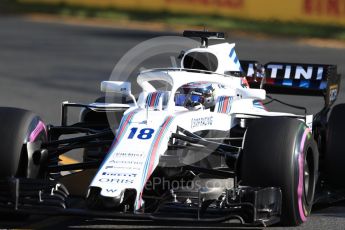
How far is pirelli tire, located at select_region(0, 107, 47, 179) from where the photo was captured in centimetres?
765

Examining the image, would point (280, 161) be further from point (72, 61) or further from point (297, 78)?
point (72, 61)

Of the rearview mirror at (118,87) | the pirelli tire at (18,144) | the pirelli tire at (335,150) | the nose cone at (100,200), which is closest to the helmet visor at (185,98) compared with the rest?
the rearview mirror at (118,87)

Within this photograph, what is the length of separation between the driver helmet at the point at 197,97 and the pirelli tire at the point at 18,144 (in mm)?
1274

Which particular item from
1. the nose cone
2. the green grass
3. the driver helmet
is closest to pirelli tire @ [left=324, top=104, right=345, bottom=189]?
the driver helmet

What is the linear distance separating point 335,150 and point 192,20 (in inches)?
791

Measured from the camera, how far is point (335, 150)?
8.35 metres

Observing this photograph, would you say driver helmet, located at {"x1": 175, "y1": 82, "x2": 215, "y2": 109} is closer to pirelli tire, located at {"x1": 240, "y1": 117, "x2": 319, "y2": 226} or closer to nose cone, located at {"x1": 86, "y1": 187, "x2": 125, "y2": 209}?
pirelli tire, located at {"x1": 240, "y1": 117, "x2": 319, "y2": 226}

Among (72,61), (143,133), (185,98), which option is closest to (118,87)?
(185,98)

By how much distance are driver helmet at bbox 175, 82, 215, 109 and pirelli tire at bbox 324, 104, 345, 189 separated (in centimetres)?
105

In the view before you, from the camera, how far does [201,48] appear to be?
29.8 ft

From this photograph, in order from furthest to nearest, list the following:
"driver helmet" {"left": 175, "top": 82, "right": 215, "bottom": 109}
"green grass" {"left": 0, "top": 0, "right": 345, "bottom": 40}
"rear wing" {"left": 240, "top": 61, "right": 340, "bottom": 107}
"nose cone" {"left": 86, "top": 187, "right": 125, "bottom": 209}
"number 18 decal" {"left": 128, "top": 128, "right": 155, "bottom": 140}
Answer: "green grass" {"left": 0, "top": 0, "right": 345, "bottom": 40} → "rear wing" {"left": 240, "top": 61, "right": 340, "bottom": 107} → "driver helmet" {"left": 175, "top": 82, "right": 215, "bottom": 109} → "number 18 decal" {"left": 128, "top": 128, "right": 155, "bottom": 140} → "nose cone" {"left": 86, "top": 187, "right": 125, "bottom": 209}

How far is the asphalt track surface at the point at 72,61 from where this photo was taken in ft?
26.2

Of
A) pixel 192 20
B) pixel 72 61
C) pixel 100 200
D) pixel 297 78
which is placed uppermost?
pixel 192 20

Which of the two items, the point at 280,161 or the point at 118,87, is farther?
the point at 118,87
